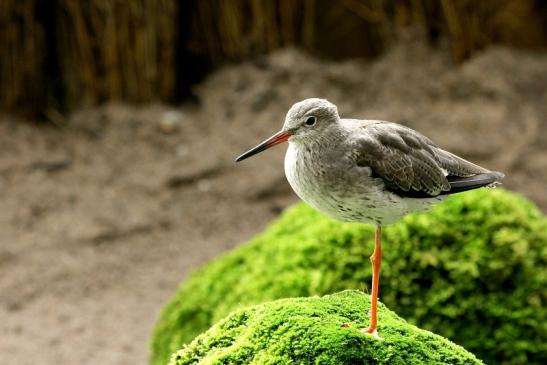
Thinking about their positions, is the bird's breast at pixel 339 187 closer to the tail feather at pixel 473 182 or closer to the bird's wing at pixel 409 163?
the bird's wing at pixel 409 163

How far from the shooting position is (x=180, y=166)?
841cm

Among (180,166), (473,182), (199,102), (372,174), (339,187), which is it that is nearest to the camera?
(339,187)

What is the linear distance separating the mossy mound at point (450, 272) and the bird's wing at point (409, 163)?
1.12 m

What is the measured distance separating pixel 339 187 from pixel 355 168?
12 centimetres

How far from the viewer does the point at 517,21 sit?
872 cm

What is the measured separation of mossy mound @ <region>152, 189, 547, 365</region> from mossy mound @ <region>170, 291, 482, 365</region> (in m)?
0.98

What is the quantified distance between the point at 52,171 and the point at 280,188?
2.28m

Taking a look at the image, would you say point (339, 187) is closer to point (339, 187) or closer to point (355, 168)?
point (339, 187)

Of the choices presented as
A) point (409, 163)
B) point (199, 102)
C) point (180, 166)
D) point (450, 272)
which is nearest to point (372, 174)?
point (409, 163)

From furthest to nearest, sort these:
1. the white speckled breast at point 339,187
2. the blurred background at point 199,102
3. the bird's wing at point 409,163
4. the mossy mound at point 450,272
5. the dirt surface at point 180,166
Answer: the blurred background at point 199,102 < the dirt surface at point 180,166 < the mossy mound at point 450,272 < the bird's wing at point 409,163 < the white speckled breast at point 339,187

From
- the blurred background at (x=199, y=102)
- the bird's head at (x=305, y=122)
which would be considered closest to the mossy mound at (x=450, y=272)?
the bird's head at (x=305, y=122)

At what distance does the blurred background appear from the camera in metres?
7.95

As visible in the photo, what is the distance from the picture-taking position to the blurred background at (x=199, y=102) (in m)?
7.95

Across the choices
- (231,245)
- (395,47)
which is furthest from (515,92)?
(231,245)
